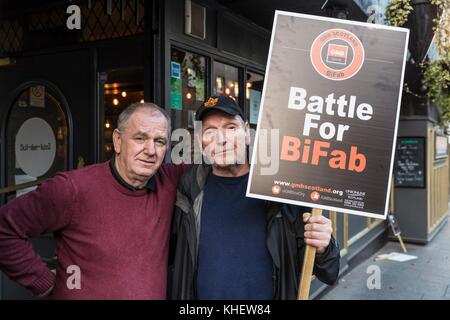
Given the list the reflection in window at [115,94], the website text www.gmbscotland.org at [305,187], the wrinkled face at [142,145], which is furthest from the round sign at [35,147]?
the website text www.gmbscotland.org at [305,187]

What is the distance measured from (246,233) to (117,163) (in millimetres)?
779

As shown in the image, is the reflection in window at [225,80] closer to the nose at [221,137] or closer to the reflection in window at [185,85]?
the reflection in window at [185,85]

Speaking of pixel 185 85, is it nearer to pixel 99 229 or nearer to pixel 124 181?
pixel 124 181

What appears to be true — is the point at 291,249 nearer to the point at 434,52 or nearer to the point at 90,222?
the point at 90,222

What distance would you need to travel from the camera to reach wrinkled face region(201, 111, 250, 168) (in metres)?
2.04

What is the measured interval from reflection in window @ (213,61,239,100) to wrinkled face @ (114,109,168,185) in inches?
85.1

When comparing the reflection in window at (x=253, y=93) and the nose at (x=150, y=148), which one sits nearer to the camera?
the nose at (x=150, y=148)

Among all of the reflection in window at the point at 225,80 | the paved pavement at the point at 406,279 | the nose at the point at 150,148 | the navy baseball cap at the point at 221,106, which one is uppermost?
the reflection in window at the point at 225,80

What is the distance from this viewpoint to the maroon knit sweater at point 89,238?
1956 millimetres

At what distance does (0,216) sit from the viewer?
196 cm

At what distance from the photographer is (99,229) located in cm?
198


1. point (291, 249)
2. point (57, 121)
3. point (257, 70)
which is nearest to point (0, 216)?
point (291, 249)

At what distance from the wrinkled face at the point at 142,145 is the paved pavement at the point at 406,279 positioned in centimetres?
387

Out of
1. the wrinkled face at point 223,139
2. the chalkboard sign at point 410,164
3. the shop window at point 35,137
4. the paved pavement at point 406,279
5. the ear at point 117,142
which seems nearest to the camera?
the wrinkled face at point 223,139
